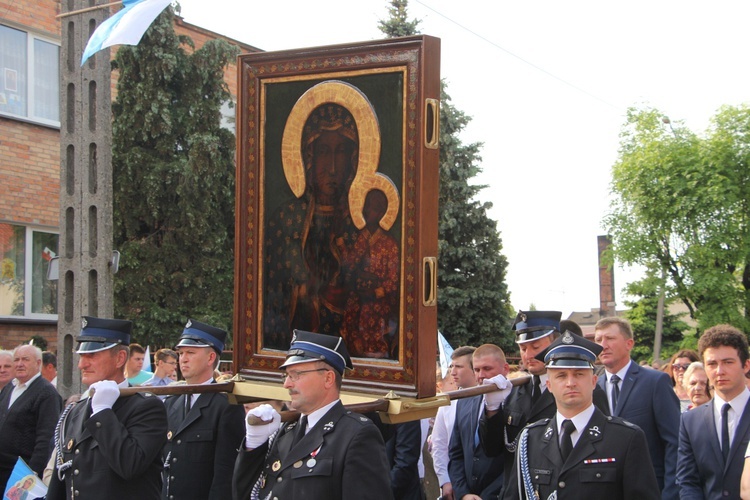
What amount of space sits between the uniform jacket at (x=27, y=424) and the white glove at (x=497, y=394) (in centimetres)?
422

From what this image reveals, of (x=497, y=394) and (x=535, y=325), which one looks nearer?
(x=497, y=394)

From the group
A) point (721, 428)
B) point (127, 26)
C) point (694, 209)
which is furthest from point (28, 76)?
point (694, 209)

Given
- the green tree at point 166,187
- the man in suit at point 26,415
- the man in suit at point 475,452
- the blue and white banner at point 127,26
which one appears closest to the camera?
the man in suit at point 475,452

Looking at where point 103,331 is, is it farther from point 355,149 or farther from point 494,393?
point 494,393

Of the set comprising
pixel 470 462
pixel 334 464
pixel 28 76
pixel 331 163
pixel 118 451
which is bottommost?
pixel 470 462

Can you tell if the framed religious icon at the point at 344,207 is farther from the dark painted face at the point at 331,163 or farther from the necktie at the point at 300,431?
the necktie at the point at 300,431

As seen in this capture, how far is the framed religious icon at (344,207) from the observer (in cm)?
512

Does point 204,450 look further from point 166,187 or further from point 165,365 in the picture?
point 166,187

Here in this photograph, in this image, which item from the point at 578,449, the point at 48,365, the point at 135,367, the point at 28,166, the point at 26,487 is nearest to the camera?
the point at 578,449

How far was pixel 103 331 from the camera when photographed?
5.35 m

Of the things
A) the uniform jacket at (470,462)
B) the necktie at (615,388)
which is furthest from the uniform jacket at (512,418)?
the necktie at (615,388)

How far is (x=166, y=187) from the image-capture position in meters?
18.1

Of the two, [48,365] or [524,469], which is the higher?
[524,469]

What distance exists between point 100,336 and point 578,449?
2795 millimetres
